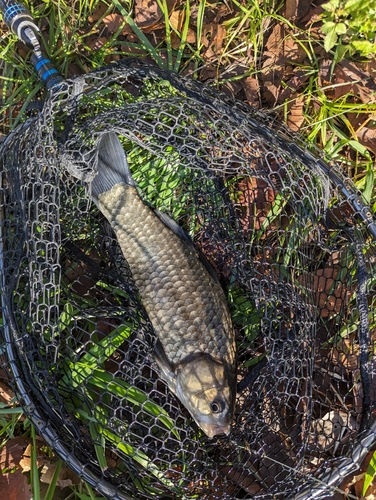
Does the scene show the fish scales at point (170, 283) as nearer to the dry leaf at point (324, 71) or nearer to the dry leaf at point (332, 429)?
the dry leaf at point (332, 429)

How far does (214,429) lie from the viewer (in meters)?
2.17

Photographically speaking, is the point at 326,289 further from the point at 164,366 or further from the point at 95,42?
the point at 95,42

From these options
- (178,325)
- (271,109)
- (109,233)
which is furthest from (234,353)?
(271,109)

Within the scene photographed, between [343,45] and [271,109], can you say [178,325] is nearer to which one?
[271,109]

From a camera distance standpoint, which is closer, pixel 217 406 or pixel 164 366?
pixel 217 406

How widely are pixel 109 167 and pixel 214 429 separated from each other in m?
1.29

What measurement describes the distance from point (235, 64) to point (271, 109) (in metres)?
0.33

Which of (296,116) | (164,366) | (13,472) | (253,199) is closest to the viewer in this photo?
(164,366)

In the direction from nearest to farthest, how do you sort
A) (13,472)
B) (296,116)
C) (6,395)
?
(13,472), (6,395), (296,116)

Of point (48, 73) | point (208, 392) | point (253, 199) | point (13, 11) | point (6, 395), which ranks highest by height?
point (13, 11)

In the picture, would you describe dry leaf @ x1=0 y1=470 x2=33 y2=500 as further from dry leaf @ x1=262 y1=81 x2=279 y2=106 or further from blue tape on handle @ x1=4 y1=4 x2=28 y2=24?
dry leaf @ x1=262 y1=81 x2=279 y2=106

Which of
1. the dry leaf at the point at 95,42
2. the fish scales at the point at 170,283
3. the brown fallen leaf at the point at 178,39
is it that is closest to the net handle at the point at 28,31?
the dry leaf at the point at 95,42

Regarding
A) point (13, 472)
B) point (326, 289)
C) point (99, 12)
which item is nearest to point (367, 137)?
point (326, 289)

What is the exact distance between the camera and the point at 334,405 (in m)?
2.55
